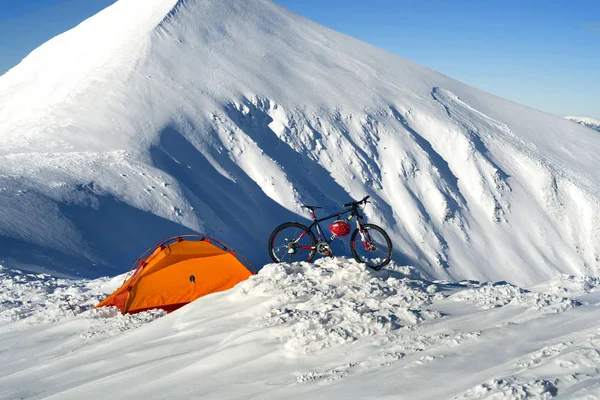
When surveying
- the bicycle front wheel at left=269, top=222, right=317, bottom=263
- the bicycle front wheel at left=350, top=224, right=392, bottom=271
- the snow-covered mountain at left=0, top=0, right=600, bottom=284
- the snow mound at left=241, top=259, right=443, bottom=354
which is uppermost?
the snow-covered mountain at left=0, top=0, right=600, bottom=284

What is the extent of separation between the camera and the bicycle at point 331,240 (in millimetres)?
9648

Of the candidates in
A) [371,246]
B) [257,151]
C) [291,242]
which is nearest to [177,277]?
[291,242]

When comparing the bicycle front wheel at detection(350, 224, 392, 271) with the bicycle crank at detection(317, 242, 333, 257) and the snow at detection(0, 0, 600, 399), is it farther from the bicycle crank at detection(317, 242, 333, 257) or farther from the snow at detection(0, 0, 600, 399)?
the bicycle crank at detection(317, 242, 333, 257)

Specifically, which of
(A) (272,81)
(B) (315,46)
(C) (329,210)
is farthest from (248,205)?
(B) (315,46)

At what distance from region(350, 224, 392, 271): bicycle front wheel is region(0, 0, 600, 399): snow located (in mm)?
341

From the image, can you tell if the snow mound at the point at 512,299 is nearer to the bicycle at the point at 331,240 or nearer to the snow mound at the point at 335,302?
the snow mound at the point at 335,302

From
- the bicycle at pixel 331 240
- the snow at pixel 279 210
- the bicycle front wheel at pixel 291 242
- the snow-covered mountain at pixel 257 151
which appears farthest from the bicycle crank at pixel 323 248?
the snow-covered mountain at pixel 257 151

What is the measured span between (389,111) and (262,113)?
11002 mm

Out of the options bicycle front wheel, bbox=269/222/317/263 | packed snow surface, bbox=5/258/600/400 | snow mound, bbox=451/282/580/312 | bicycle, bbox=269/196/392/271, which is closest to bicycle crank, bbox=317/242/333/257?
bicycle, bbox=269/196/392/271

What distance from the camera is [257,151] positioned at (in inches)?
1156

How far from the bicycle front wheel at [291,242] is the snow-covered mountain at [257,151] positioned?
23.8 feet

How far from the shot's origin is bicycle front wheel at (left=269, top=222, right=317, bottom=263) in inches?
397

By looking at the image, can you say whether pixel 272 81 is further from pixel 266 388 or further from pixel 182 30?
pixel 266 388

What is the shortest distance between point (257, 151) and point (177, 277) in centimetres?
2008
